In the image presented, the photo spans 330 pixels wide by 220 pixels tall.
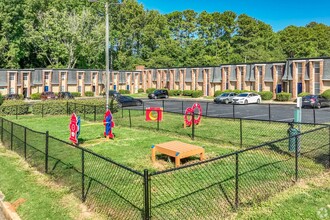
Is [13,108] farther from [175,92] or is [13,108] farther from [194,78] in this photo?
[194,78]

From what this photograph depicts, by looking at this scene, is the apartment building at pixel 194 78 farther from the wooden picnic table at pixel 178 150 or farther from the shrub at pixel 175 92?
the wooden picnic table at pixel 178 150

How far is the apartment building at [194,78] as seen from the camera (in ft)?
135

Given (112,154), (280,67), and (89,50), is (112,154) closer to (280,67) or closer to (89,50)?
(280,67)

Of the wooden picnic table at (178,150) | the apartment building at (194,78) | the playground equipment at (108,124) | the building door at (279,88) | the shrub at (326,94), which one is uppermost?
the apartment building at (194,78)

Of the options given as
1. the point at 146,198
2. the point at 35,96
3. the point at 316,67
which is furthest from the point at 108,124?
the point at 35,96

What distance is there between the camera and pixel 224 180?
796cm

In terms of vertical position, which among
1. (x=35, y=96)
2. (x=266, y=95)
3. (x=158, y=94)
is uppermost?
(x=158, y=94)

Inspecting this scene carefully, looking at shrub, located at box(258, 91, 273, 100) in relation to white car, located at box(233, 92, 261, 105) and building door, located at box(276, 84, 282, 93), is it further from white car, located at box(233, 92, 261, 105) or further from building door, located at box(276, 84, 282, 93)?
white car, located at box(233, 92, 261, 105)

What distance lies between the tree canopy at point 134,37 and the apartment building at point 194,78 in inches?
296

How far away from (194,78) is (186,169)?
4794 centimetres

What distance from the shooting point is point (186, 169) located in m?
9.40

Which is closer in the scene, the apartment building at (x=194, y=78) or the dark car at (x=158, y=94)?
the apartment building at (x=194, y=78)

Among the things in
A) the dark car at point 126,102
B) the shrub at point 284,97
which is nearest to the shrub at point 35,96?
the dark car at point 126,102

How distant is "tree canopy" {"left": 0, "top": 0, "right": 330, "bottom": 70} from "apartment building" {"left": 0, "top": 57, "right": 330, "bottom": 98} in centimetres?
751
